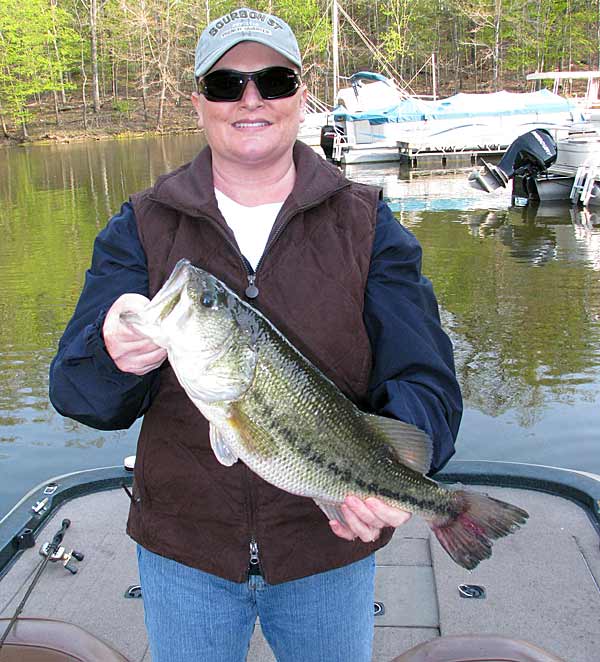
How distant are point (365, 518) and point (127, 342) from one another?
860 mm

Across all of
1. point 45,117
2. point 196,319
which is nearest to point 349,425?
point 196,319

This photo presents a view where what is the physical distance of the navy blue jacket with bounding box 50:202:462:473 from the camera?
2.08 meters

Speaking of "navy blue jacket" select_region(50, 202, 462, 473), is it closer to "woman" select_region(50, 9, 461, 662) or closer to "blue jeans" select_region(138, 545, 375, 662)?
"woman" select_region(50, 9, 461, 662)

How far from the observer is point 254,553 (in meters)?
2.16

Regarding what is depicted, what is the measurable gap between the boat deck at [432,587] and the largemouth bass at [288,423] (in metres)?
1.44

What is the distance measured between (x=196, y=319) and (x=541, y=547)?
2.86m

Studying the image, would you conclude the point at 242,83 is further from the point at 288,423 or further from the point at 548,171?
the point at 548,171

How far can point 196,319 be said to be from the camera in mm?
2053

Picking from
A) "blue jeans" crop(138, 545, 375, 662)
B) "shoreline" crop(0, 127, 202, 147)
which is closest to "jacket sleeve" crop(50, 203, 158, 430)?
"blue jeans" crop(138, 545, 375, 662)

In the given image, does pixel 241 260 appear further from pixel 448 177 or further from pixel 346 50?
pixel 346 50

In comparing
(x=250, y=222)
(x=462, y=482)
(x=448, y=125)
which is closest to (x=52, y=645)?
(x=250, y=222)

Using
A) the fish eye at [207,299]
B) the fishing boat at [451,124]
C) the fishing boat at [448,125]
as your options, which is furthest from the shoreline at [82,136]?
the fish eye at [207,299]

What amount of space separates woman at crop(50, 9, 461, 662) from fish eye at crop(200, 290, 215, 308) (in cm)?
18

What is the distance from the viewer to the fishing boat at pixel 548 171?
17.6 metres
